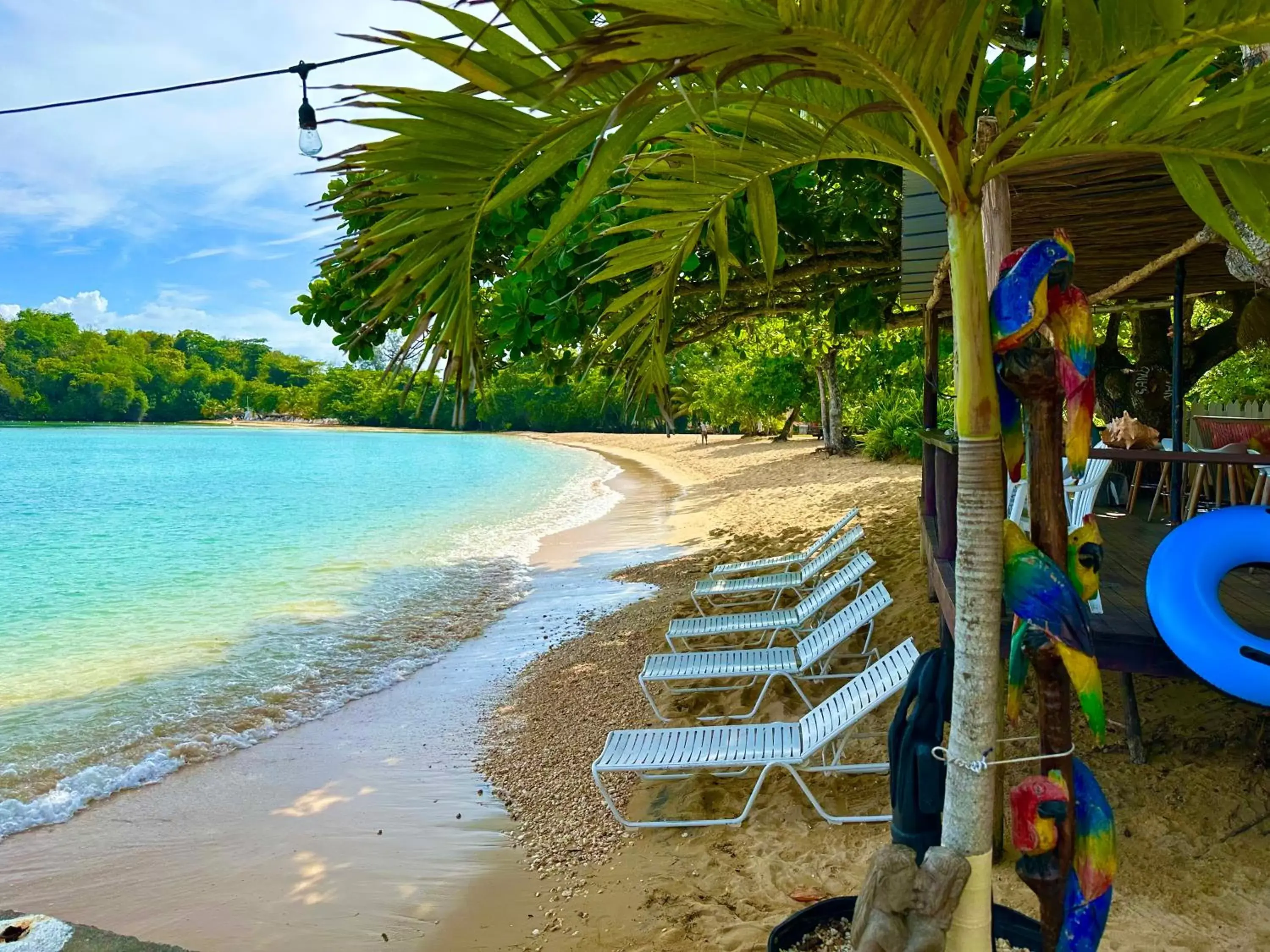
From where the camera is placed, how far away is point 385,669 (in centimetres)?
873

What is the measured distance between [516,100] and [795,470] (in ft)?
72.5

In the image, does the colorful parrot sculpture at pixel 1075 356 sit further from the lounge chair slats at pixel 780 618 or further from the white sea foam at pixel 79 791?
the white sea foam at pixel 79 791

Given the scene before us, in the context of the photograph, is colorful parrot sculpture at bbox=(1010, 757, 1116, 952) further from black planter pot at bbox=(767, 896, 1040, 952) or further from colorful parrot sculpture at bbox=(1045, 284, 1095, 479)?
colorful parrot sculpture at bbox=(1045, 284, 1095, 479)

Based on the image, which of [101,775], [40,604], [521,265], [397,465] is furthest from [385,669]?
[397,465]

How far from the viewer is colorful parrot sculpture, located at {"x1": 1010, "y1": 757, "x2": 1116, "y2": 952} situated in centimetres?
187

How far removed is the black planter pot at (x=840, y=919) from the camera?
2398mm

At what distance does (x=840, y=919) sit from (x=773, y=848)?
4.86 feet

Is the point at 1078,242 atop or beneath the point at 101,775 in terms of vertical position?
atop

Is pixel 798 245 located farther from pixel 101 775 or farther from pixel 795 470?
pixel 795 470

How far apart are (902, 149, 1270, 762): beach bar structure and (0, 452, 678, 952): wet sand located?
2.89 meters

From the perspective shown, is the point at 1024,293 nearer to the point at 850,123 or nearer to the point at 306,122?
the point at 850,123

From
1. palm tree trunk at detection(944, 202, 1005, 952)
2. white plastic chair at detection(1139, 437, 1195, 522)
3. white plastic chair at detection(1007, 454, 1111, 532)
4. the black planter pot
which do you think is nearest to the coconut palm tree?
palm tree trunk at detection(944, 202, 1005, 952)

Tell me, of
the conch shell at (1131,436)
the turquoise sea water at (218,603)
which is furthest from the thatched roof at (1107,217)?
the turquoise sea water at (218,603)

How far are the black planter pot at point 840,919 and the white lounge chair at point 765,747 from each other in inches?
55.3
